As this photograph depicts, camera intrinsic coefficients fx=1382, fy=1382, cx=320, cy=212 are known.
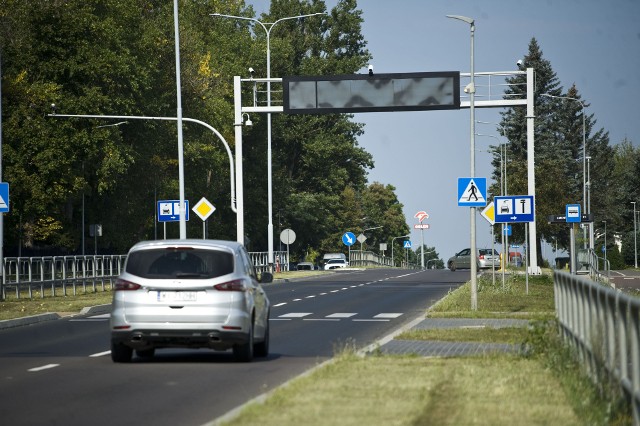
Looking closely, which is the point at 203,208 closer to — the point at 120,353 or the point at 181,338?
the point at 120,353

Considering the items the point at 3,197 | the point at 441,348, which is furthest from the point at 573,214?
the point at 441,348

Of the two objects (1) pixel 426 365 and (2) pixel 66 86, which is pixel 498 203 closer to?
(1) pixel 426 365

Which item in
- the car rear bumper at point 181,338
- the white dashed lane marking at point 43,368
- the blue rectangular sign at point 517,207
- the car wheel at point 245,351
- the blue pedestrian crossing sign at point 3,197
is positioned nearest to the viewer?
the white dashed lane marking at point 43,368

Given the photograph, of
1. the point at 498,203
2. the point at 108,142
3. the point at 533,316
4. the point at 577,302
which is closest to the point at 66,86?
the point at 108,142

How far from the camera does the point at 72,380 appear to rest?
51.4 ft

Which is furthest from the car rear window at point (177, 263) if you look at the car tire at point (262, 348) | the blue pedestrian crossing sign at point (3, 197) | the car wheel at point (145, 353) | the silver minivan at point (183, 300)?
the blue pedestrian crossing sign at point (3, 197)

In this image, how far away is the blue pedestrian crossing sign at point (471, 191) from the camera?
101 ft

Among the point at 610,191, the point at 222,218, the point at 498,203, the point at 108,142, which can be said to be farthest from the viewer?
the point at 610,191

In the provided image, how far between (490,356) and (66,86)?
45023 millimetres

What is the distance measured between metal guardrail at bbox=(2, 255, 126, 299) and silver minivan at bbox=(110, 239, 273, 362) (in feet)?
73.2

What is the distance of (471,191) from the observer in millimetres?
30953

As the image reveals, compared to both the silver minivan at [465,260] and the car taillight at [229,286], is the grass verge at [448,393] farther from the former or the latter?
the silver minivan at [465,260]

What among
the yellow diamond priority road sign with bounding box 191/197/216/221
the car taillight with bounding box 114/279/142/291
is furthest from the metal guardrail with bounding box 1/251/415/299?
the car taillight with bounding box 114/279/142/291

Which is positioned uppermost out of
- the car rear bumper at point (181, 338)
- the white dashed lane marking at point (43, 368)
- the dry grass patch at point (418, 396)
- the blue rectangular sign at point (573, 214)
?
the blue rectangular sign at point (573, 214)
